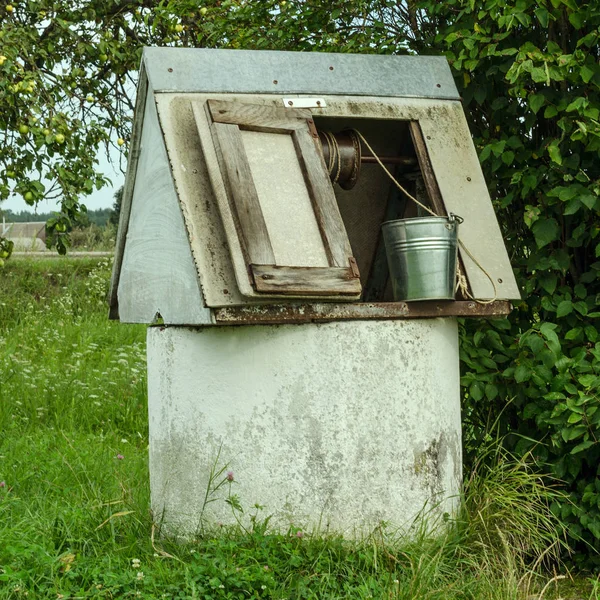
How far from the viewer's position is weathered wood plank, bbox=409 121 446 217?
4.01m

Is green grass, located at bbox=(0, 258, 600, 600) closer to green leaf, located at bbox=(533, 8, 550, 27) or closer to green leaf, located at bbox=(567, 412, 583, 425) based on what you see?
green leaf, located at bbox=(567, 412, 583, 425)

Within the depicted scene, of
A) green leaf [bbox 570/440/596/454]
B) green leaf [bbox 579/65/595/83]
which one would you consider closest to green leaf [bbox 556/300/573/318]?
green leaf [bbox 570/440/596/454]

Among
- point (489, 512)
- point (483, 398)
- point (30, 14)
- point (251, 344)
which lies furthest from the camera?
point (30, 14)

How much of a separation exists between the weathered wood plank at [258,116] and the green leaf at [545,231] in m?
1.17

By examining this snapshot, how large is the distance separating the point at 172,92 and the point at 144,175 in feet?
1.44

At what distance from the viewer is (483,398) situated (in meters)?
4.61

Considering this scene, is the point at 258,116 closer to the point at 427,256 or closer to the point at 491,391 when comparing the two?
the point at 427,256

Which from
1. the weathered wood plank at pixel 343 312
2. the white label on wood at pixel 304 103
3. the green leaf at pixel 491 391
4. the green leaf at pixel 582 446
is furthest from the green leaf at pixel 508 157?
the green leaf at pixel 582 446

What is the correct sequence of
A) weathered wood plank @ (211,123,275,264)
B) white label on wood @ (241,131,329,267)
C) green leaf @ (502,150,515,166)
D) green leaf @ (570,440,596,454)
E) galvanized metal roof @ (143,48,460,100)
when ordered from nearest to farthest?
weathered wood plank @ (211,123,275,264) < white label on wood @ (241,131,329,267) < galvanized metal roof @ (143,48,460,100) < green leaf @ (570,440,596,454) < green leaf @ (502,150,515,166)

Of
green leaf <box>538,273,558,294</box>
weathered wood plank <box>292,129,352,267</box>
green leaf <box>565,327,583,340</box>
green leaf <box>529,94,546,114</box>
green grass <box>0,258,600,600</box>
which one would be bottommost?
green grass <box>0,258,600,600</box>

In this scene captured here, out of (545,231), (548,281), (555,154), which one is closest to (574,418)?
(548,281)

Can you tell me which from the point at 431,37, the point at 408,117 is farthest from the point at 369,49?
the point at 408,117

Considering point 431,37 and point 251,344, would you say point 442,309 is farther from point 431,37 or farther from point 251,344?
point 431,37

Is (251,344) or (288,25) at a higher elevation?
(288,25)
